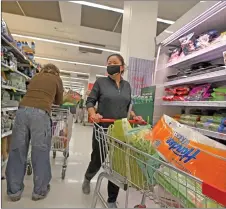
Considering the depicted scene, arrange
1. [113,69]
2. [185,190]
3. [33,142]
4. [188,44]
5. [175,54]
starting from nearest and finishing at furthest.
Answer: [185,190] < [113,69] < [33,142] < [188,44] < [175,54]

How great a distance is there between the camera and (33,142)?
7.81 ft

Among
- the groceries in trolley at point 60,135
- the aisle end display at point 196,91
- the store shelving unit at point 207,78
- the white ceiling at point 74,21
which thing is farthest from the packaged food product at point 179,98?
the white ceiling at point 74,21

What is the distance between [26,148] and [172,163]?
5.75ft

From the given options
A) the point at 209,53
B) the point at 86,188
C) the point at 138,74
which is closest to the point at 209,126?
the point at 209,53

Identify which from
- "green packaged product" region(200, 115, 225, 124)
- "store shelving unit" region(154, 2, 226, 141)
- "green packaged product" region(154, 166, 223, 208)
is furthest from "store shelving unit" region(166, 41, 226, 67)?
"green packaged product" region(154, 166, 223, 208)

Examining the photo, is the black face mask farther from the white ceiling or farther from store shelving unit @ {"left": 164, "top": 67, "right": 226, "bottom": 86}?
the white ceiling

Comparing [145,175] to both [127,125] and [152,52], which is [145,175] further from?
[152,52]

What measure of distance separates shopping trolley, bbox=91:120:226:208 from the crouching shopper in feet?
3.41

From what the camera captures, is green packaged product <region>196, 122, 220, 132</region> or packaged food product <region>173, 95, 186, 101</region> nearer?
green packaged product <region>196, 122, 220, 132</region>

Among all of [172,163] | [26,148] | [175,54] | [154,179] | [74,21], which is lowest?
[26,148]

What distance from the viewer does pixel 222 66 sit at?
2594 millimetres

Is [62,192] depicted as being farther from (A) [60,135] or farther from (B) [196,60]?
(B) [196,60]

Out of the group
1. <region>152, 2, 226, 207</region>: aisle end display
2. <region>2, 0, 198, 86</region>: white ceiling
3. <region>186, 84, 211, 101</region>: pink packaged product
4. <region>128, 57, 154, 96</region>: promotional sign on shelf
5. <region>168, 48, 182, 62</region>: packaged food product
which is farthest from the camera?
<region>2, 0, 198, 86</region>: white ceiling

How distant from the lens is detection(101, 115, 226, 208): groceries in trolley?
0.95 m
